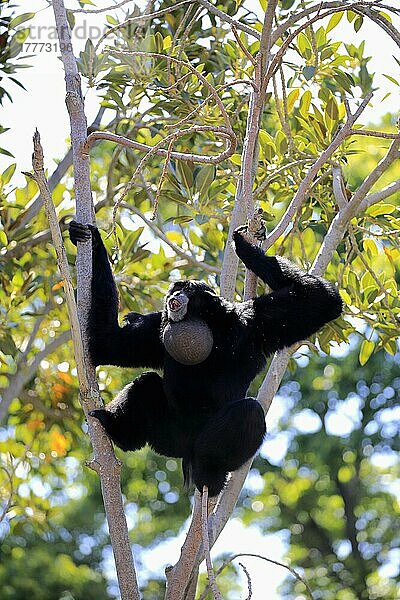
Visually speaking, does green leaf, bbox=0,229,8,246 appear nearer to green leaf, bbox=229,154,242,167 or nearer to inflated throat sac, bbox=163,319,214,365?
green leaf, bbox=229,154,242,167

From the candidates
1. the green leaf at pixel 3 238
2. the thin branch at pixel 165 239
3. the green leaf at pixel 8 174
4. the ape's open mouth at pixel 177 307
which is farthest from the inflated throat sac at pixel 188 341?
the green leaf at pixel 8 174

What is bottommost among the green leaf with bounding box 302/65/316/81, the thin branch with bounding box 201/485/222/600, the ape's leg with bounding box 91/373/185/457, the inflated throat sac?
the thin branch with bounding box 201/485/222/600

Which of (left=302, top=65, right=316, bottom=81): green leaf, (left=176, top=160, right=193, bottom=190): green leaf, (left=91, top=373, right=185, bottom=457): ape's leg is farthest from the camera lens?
(left=176, top=160, right=193, bottom=190): green leaf

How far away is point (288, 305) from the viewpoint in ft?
14.6

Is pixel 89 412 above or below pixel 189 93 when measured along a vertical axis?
below

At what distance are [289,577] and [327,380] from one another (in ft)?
11.4

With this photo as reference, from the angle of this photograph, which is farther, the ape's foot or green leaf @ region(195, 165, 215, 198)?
green leaf @ region(195, 165, 215, 198)

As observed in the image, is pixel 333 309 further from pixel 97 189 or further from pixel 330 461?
pixel 330 461

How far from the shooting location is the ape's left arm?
4.43 metres

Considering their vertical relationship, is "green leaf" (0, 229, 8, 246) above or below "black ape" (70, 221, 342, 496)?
above

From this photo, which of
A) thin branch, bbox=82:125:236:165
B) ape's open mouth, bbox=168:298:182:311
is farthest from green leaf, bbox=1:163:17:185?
ape's open mouth, bbox=168:298:182:311

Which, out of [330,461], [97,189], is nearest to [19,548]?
[330,461]

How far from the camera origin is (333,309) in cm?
450

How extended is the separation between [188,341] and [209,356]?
221 mm
